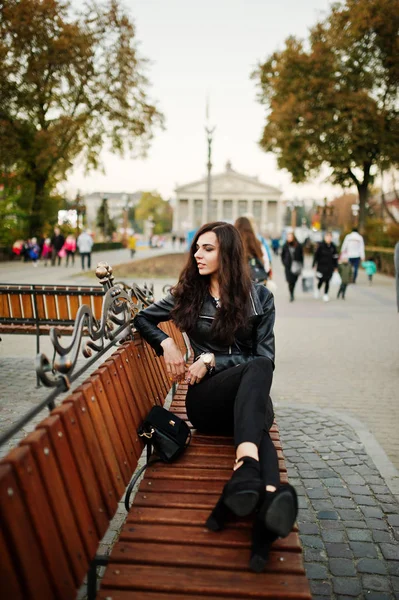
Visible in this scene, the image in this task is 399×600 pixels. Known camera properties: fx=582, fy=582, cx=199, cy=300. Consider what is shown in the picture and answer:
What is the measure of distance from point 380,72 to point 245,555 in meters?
33.8

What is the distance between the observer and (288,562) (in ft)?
6.73

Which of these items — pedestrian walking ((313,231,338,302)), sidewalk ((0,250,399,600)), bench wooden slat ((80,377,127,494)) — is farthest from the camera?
pedestrian walking ((313,231,338,302))

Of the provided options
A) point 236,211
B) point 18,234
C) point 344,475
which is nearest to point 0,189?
point 18,234

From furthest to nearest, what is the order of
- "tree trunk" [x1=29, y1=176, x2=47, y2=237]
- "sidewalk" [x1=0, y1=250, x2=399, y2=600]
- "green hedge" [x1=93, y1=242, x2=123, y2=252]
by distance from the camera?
"green hedge" [x1=93, y1=242, x2=123, y2=252], "tree trunk" [x1=29, y1=176, x2=47, y2=237], "sidewalk" [x1=0, y1=250, x2=399, y2=600]

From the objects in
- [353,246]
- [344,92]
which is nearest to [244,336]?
[353,246]

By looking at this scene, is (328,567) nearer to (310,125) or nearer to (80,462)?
(80,462)

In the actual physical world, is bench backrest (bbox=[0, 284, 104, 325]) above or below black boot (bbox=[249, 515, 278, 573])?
below

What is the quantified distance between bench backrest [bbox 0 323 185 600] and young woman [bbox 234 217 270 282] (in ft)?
17.1

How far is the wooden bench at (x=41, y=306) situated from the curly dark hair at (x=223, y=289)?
366 cm

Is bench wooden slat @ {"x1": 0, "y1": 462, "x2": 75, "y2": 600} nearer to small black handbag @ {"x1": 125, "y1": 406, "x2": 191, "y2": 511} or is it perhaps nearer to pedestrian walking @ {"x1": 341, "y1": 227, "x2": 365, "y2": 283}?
small black handbag @ {"x1": 125, "y1": 406, "x2": 191, "y2": 511}

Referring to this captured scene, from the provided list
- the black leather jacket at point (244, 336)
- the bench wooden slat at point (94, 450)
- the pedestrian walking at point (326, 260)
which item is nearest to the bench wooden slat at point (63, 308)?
the black leather jacket at point (244, 336)

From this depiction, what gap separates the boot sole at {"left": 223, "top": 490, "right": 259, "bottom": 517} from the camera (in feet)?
7.15

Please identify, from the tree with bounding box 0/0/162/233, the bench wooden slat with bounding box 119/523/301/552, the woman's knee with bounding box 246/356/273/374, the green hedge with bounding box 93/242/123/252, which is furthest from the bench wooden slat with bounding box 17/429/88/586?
the green hedge with bounding box 93/242/123/252

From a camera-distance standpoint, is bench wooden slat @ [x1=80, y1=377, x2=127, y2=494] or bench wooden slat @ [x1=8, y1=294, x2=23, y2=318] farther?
bench wooden slat @ [x1=8, y1=294, x2=23, y2=318]
